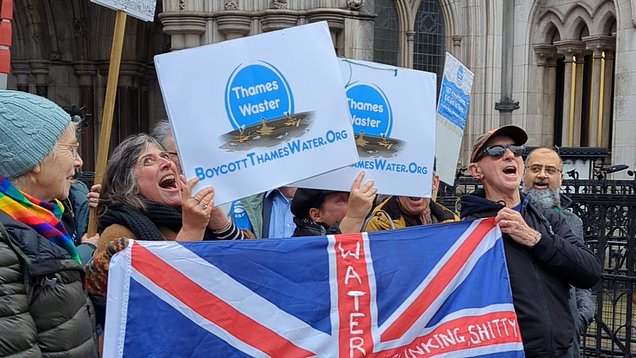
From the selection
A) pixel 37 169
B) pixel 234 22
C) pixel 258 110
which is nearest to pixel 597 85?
pixel 234 22

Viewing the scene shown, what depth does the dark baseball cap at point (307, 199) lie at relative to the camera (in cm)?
394

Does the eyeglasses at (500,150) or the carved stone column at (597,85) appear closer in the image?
the eyeglasses at (500,150)

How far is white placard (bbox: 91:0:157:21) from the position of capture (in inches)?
160

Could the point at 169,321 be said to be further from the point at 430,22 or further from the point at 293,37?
the point at 430,22

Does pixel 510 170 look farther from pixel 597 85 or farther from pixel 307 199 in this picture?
pixel 597 85

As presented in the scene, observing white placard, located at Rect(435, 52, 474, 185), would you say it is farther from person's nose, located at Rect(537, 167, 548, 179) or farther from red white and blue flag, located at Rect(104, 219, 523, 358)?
red white and blue flag, located at Rect(104, 219, 523, 358)

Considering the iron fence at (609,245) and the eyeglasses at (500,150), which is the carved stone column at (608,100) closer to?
the iron fence at (609,245)

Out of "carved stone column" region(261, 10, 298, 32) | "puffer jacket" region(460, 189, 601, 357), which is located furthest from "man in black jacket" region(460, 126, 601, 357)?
"carved stone column" region(261, 10, 298, 32)

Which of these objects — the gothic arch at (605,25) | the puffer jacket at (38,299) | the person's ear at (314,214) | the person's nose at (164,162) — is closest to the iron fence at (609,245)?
the person's ear at (314,214)

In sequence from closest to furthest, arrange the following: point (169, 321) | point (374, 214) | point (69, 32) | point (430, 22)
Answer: point (169, 321), point (374, 214), point (430, 22), point (69, 32)

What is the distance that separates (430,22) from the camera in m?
15.9

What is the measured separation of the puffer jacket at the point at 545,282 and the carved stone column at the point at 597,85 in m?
11.7

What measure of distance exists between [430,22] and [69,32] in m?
9.71

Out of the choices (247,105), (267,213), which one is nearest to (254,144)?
(247,105)
